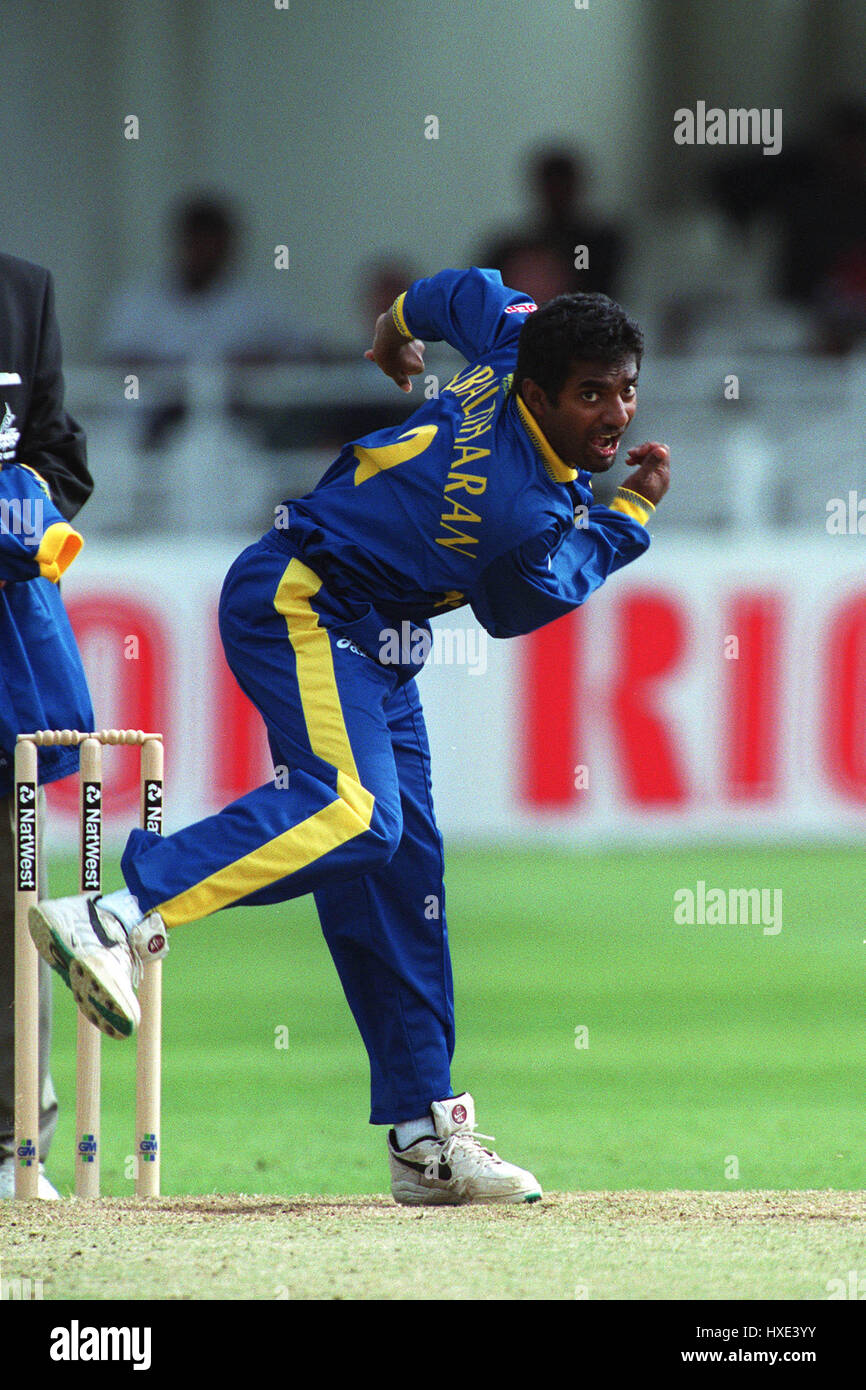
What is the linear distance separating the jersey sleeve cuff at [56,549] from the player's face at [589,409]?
0.98 m

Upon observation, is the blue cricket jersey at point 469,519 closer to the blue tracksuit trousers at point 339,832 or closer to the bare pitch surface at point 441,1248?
the blue tracksuit trousers at point 339,832

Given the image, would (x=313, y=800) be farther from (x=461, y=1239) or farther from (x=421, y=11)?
(x=421, y=11)

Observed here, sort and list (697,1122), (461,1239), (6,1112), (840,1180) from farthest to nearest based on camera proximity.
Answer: (697,1122)
(840,1180)
(6,1112)
(461,1239)

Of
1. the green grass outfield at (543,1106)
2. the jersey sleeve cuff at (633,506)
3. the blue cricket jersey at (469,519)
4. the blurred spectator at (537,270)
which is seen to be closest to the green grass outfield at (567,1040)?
the green grass outfield at (543,1106)

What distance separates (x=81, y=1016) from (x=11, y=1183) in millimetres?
527

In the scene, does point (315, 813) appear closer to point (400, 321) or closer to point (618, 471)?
point (400, 321)

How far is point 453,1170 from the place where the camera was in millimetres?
4172

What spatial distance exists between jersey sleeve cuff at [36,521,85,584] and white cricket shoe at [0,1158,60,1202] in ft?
3.99

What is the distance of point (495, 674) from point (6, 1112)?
5937 mm

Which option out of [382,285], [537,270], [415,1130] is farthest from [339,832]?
[382,285]

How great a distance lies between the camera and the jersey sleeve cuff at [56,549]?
13.4 ft

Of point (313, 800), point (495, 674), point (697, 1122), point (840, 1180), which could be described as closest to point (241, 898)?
point (313, 800)

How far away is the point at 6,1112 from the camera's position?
4160 millimetres

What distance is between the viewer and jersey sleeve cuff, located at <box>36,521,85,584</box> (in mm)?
4070
